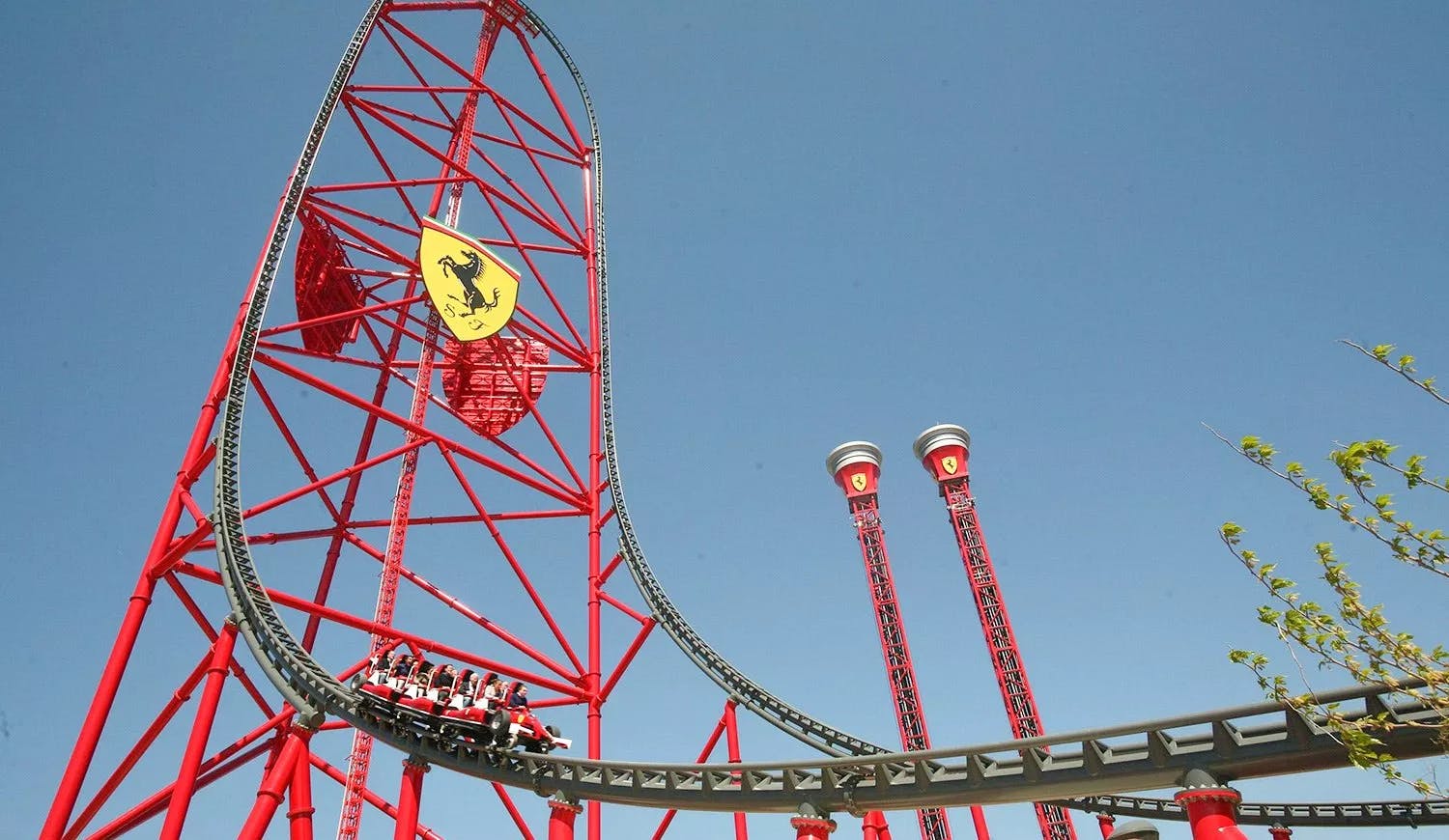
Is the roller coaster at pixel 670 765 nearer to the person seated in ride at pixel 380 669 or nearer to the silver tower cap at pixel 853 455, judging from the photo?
the person seated in ride at pixel 380 669

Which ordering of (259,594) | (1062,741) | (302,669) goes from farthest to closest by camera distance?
1. (259,594)
2. (302,669)
3. (1062,741)

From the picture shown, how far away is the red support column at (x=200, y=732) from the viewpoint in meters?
10.0

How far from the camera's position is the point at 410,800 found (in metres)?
A: 10.1

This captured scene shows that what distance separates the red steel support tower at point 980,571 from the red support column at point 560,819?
2774 centimetres

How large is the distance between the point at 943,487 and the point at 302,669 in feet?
108

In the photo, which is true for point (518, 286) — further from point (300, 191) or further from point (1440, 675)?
point (1440, 675)

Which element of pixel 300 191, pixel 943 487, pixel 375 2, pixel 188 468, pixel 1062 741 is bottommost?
pixel 1062 741

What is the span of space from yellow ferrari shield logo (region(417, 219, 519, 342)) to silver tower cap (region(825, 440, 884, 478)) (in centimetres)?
2942

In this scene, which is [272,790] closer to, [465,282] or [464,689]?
[464,689]

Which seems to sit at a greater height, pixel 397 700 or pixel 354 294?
pixel 354 294

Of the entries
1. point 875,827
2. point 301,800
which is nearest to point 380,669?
point 301,800

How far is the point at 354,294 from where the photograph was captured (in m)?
16.6

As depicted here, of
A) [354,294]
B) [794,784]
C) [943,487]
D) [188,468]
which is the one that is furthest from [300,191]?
[943,487]

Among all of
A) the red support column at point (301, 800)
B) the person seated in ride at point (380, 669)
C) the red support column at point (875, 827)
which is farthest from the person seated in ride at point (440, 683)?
the red support column at point (875, 827)
